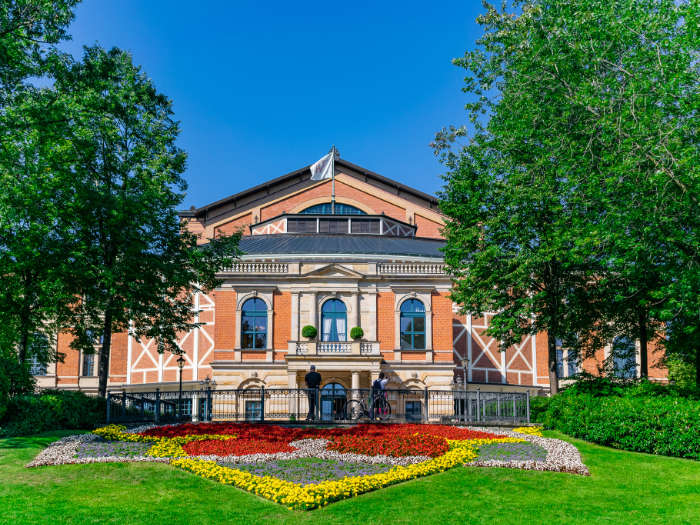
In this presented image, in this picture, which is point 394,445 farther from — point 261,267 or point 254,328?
point 261,267

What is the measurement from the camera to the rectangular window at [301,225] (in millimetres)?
46719

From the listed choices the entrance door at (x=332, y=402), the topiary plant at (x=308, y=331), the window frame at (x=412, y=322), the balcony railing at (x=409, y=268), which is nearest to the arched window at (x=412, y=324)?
the window frame at (x=412, y=322)

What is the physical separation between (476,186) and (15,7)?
17.1m

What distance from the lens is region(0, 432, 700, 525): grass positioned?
9.50 meters

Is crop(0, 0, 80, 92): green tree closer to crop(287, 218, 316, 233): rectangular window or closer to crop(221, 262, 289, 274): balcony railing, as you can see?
crop(221, 262, 289, 274): balcony railing

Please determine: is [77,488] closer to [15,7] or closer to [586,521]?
[586,521]

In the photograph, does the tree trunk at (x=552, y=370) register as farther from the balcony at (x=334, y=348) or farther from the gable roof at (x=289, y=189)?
the gable roof at (x=289, y=189)

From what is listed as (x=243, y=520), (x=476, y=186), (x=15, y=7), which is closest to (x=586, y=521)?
(x=243, y=520)

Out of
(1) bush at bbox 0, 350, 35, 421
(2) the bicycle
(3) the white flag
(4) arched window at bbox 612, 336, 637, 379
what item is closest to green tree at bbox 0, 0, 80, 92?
(1) bush at bbox 0, 350, 35, 421

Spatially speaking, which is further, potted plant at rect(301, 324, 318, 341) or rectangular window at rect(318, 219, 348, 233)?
rectangular window at rect(318, 219, 348, 233)

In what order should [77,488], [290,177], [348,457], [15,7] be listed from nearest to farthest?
[77,488] < [348,457] < [15,7] < [290,177]

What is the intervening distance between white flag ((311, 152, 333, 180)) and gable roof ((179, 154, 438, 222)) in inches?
78.3

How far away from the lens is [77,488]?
36.0ft

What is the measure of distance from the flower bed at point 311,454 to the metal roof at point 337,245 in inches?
847
